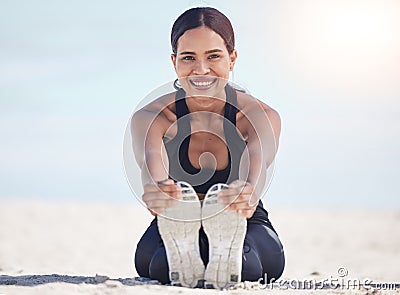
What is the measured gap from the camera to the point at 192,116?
11.9 ft

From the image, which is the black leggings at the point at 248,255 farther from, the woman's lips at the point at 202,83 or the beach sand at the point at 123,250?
the woman's lips at the point at 202,83

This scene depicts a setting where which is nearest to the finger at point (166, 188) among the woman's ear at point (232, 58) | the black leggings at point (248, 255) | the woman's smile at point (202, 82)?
the black leggings at point (248, 255)

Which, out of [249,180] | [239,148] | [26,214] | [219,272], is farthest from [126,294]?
[26,214]

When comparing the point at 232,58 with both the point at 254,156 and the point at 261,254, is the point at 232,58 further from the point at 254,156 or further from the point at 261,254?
the point at 261,254

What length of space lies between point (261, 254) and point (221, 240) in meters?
0.49

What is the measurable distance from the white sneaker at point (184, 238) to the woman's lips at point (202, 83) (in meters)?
0.62

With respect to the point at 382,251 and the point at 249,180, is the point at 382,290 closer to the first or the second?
the point at 249,180

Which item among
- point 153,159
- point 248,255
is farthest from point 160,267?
point 153,159

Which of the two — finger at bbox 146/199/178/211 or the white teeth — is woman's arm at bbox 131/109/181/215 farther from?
the white teeth

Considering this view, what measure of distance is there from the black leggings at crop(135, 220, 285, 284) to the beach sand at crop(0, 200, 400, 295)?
0.08 meters

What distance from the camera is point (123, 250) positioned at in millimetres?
8570

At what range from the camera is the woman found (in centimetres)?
312

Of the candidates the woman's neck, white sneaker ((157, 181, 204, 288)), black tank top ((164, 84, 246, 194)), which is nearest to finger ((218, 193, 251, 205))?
white sneaker ((157, 181, 204, 288))

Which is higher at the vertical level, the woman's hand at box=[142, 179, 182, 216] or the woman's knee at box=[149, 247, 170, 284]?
the woman's hand at box=[142, 179, 182, 216]
